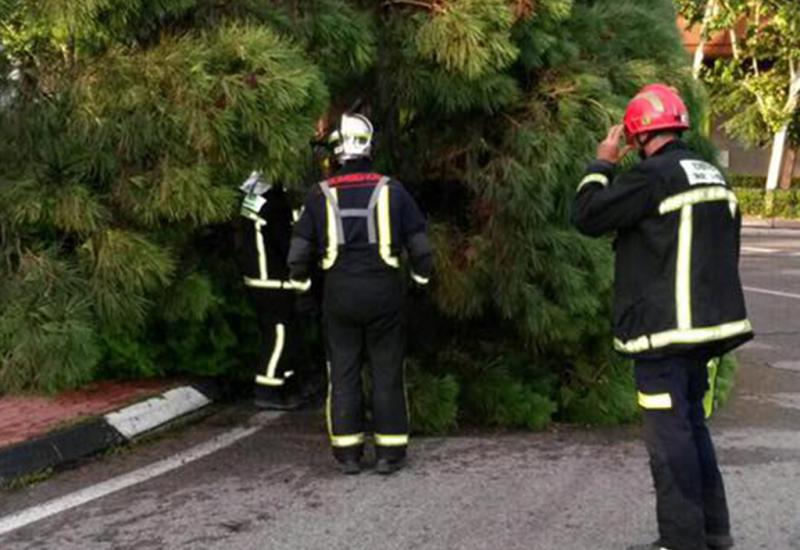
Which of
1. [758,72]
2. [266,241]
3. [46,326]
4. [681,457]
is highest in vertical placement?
[758,72]

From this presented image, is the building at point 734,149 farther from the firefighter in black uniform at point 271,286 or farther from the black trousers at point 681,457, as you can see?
the black trousers at point 681,457

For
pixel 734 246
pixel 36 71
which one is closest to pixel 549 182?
pixel 734 246

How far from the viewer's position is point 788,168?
32719 mm

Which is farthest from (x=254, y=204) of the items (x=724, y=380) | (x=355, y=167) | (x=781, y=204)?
(x=781, y=204)

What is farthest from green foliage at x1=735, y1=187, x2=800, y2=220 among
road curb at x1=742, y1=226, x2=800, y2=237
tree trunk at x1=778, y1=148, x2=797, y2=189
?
tree trunk at x1=778, y1=148, x2=797, y2=189

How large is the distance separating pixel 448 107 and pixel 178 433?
2362 millimetres

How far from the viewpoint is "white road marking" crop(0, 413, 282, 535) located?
14.6ft

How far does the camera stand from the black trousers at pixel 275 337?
6.43 metres

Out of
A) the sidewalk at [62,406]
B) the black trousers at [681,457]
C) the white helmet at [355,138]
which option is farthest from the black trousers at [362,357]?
the black trousers at [681,457]

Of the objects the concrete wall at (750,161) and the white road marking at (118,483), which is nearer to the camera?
the white road marking at (118,483)

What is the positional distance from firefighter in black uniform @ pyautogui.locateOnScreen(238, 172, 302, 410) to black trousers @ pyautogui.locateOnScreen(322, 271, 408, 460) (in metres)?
1.23

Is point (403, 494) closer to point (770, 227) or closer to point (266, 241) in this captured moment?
point (266, 241)

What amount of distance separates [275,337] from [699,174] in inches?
131

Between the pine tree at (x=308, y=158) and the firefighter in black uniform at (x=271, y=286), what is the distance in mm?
224
